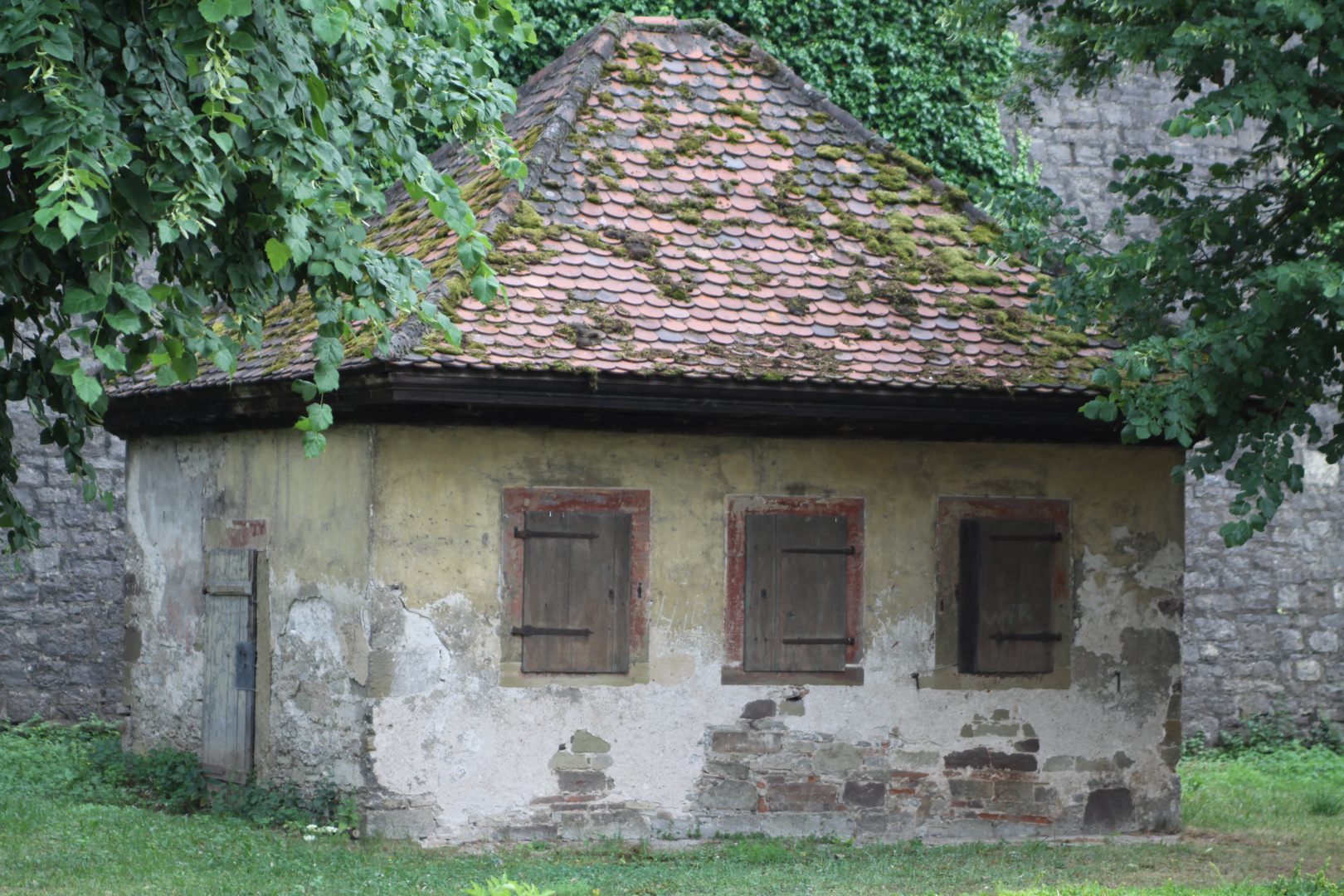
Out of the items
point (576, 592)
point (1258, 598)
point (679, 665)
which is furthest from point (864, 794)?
point (1258, 598)

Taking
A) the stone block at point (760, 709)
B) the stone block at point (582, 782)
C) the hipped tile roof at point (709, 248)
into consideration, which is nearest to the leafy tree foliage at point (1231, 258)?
the hipped tile roof at point (709, 248)

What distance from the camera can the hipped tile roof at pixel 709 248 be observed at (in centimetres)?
822

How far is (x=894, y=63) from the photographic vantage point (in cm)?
1417

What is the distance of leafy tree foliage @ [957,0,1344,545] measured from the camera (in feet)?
22.4

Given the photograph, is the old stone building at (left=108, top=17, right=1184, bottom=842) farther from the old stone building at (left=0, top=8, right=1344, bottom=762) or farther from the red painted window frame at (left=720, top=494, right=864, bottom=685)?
the old stone building at (left=0, top=8, right=1344, bottom=762)

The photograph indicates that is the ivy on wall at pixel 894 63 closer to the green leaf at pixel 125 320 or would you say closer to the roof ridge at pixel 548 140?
the roof ridge at pixel 548 140

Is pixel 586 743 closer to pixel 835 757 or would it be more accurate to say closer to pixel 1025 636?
pixel 835 757

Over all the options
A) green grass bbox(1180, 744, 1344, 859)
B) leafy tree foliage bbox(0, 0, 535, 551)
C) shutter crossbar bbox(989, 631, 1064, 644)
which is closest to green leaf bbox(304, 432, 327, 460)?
leafy tree foliage bbox(0, 0, 535, 551)

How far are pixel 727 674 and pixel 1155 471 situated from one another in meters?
3.21

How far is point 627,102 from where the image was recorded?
9852mm

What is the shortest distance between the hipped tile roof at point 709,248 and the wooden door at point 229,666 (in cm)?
135

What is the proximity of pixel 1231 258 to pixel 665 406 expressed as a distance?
10.3 feet

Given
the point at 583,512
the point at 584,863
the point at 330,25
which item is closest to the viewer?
the point at 330,25

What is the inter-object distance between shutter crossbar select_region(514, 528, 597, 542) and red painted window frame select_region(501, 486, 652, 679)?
29mm
